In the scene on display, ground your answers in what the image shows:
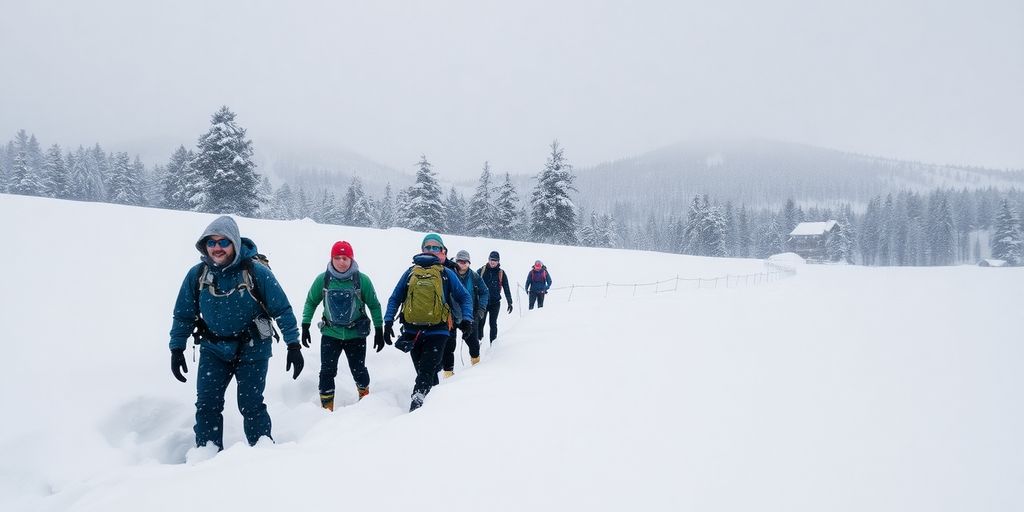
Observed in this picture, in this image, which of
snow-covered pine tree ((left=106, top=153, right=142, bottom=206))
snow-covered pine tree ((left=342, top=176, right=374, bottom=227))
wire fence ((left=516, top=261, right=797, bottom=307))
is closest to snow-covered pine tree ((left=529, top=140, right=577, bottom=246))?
wire fence ((left=516, top=261, right=797, bottom=307))

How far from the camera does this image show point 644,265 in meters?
27.4

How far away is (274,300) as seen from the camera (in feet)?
13.4

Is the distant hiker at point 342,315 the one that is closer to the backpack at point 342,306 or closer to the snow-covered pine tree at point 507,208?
the backpack at point 342,306

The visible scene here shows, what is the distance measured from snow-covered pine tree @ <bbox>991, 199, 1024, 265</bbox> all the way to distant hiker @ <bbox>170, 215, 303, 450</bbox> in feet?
334

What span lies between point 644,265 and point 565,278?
788 centimetres

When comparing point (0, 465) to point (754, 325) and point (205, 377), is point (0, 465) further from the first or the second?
point (754, 325)

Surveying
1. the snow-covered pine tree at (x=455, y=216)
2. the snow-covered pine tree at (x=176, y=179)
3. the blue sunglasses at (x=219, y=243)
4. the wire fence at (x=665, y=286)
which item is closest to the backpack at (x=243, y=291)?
the blue sunglasses at (x=219, y=243)

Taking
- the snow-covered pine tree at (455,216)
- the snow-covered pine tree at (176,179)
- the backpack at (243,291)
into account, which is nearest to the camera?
the backpack at (243,291)

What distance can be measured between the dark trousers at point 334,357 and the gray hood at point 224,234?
170 centimetres

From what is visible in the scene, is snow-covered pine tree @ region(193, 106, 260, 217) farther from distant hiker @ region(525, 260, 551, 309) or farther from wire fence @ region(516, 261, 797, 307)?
distant hiker @ region(525, 260, 551, 309)

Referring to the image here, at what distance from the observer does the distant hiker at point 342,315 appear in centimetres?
510

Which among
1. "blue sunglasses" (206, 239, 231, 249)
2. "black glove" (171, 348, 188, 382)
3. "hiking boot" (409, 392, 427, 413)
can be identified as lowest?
"hiking boot" (409, 392, 427, 413)

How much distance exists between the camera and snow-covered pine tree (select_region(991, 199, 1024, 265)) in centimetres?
6806

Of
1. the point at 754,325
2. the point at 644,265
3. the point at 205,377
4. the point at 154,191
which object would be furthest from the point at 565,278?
the point at 154,191
